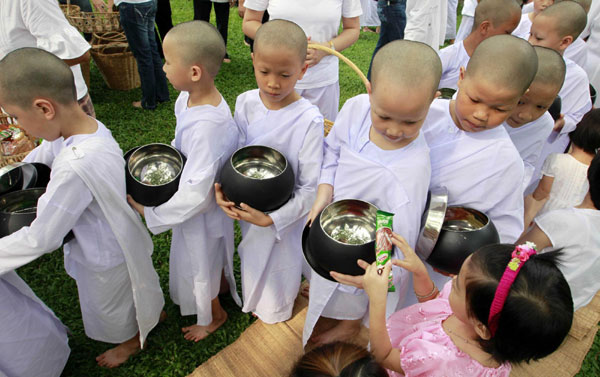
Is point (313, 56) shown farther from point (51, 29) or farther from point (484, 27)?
point (51, 29)

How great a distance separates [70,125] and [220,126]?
761 mm

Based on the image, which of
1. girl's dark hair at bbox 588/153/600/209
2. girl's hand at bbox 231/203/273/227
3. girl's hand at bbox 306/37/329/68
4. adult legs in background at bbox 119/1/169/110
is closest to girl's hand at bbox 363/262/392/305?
girl's hand at bbox 231/203/273/227

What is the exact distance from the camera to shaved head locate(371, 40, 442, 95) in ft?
5.50

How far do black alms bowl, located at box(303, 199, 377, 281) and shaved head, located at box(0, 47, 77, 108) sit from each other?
1426 millimetres

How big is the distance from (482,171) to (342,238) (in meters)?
0.75

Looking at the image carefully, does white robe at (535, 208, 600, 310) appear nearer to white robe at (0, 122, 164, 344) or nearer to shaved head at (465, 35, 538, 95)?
shaved head at (465, 35, 538, 95)

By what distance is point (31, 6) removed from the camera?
3014 millimetres

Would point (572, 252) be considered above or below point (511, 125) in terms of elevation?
below

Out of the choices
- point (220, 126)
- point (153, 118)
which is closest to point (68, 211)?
point (220, 126)

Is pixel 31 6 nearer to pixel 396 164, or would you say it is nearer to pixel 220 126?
pixel 220 126

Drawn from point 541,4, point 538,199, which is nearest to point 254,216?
point 538,199

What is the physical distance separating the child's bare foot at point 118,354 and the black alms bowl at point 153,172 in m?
1.17

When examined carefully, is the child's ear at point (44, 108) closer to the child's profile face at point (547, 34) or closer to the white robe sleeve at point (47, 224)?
the white robe sleeve at point (47, 224)

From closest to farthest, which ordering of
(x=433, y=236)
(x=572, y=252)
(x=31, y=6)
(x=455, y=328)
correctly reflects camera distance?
1. (x=455, y=328)
2. (x=433, y=236)
3. (x=572, y=252)
4. (x=31, y=6)
